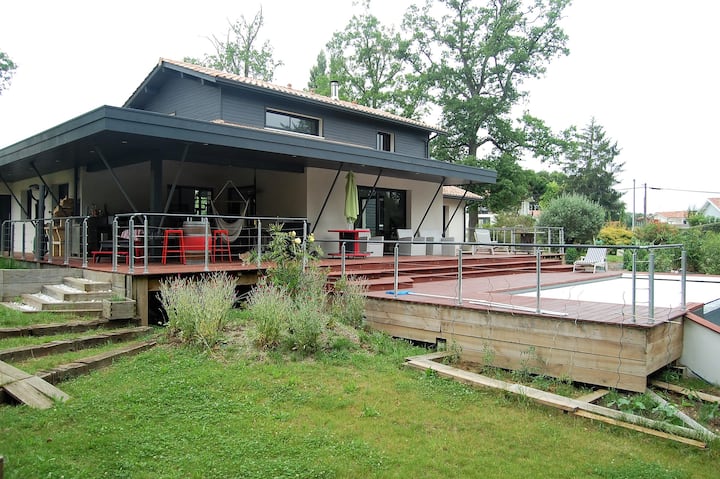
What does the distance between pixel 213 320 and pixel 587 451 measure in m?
4.46

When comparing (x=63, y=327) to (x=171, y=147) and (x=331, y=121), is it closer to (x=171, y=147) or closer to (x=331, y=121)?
(x=171, y=147)

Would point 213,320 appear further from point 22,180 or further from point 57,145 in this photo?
point 22,180

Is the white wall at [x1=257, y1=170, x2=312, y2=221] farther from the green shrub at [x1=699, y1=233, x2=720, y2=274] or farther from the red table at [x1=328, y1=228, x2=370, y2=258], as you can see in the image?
the green shrub at [x1=699, y1=233, x2=720, y2=274]

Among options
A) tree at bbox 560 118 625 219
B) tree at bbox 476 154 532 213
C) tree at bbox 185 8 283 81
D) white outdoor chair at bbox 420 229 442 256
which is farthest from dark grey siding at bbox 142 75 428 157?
tree at bbox 560 118 625 219

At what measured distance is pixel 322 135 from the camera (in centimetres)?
1522

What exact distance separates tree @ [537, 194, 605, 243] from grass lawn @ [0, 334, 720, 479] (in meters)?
23.1

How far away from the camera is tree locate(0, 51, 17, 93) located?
79.0 feet

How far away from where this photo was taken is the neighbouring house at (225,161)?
370 inches

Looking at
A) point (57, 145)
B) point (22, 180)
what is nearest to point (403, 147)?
point (57, 145)

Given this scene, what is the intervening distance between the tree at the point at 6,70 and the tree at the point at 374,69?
16.8 m

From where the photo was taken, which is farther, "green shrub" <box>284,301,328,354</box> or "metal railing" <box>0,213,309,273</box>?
"metal railing" <box>0,213,309,273</box>

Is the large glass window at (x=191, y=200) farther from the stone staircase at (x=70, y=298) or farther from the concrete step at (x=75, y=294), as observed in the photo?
the concrete step at (x=75, y=294)

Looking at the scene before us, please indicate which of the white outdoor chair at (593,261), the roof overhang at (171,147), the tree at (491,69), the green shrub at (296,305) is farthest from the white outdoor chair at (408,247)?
the tree at (491,69)

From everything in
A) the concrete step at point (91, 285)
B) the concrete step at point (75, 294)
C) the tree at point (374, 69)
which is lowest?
the concrete step at point (75, 294)
